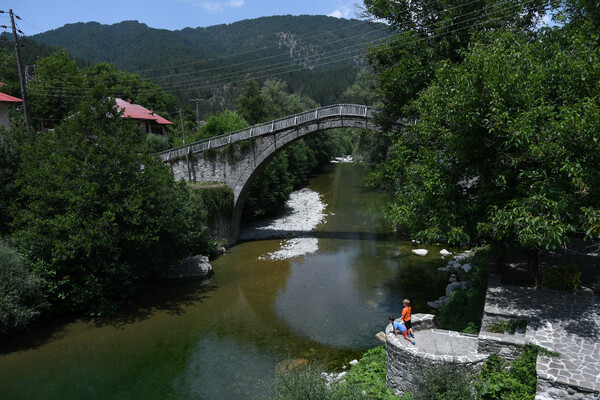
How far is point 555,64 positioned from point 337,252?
14.2 metres

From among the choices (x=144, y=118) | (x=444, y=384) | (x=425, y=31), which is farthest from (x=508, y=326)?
(x=144, y=118)

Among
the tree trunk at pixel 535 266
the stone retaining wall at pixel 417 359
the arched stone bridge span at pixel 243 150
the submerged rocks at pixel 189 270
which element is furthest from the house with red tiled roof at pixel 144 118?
the tree trunk at pixel 535 266

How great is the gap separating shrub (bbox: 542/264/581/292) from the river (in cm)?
470

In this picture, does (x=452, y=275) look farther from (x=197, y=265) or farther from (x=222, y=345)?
(x=197, y=265)

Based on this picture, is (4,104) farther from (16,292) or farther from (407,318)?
(407,318)

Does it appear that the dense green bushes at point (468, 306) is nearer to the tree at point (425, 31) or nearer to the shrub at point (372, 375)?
the shrub at point (372, 375)

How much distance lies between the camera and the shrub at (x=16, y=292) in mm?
12047

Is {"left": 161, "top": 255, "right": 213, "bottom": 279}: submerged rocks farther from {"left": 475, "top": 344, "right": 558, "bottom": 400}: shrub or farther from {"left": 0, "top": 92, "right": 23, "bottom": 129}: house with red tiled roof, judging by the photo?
{"left": 0, "top": 92, "right": 23, "bottom": 129}: house with red tiled roof

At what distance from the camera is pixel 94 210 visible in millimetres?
14211

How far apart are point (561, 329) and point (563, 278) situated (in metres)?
2.58

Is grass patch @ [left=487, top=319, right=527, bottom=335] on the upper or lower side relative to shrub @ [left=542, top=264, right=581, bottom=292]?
lower

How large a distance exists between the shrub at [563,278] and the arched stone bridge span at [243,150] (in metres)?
13.4

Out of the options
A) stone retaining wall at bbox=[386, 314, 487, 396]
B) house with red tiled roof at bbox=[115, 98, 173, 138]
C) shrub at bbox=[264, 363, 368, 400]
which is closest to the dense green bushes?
stone retaining wall at bbox=[386, 314, 487, 396]

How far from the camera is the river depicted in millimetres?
10766
